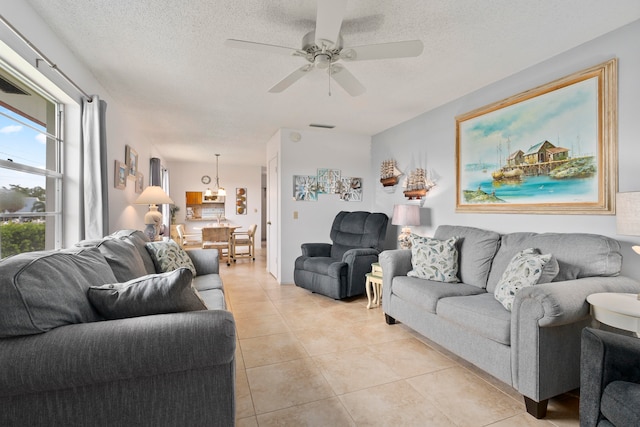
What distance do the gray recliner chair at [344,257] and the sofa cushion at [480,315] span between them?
1549 mm

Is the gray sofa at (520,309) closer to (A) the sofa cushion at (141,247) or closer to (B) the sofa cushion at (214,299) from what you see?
(B) the sofa cushion at (214,299)

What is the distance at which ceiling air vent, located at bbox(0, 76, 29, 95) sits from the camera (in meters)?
1.95

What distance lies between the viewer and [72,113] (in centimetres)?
264

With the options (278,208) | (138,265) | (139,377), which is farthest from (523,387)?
(278,208)

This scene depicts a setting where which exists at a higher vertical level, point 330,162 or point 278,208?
point 330,162

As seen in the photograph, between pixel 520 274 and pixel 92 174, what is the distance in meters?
3.45

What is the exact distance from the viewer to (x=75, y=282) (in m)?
1.26

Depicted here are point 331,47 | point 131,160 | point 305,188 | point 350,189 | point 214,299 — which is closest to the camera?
point 331,47

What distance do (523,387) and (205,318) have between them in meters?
1.82

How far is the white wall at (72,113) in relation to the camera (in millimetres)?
1841

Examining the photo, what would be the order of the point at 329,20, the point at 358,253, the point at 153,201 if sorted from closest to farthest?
the point at 329,20 → the point at 358,253 → the point at 153,201

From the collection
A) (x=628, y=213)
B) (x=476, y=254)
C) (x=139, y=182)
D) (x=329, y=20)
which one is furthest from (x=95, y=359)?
(x=139, y=182)

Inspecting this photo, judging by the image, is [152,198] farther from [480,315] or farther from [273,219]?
[480,315]

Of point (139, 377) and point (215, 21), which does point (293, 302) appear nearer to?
point (139, 377)
